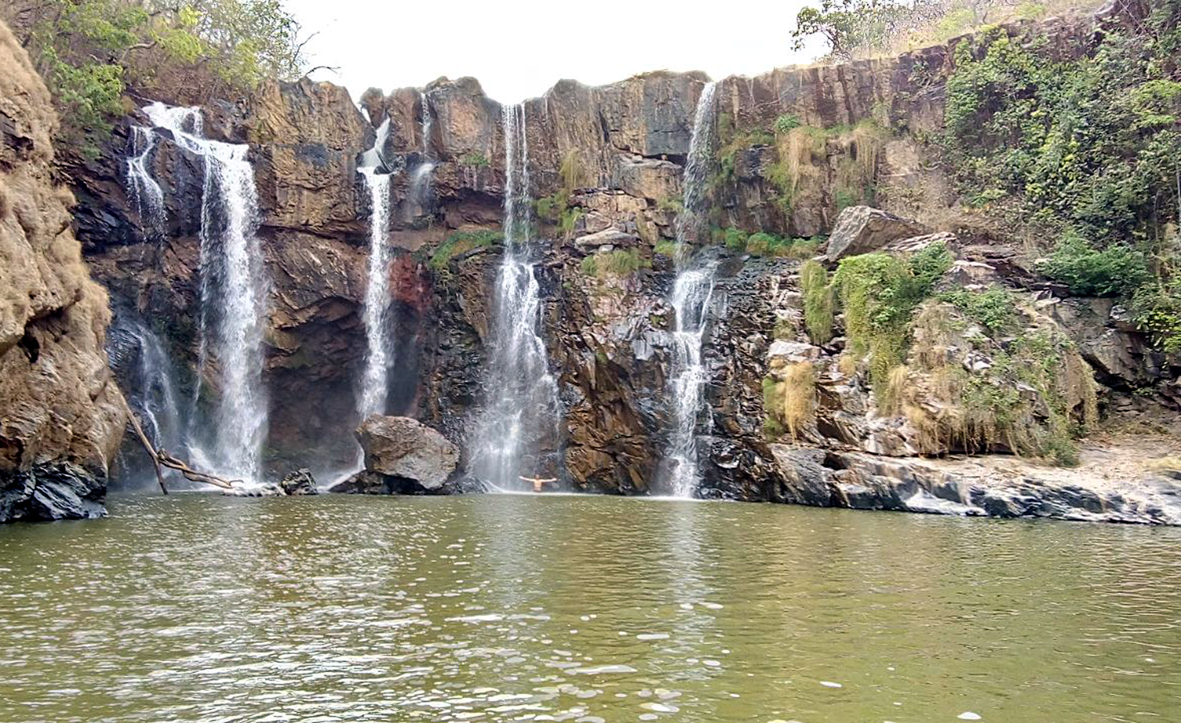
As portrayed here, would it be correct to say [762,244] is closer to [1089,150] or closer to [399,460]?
[1089,150]

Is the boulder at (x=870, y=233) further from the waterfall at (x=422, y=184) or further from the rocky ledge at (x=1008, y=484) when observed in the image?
the waterfall at (x=422, y=184)

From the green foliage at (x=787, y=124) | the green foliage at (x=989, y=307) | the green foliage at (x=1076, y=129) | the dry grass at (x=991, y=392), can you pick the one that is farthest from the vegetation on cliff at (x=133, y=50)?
the green foliage at (x=1076, y=129)

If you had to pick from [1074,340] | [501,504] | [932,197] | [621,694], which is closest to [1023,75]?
[932,197]

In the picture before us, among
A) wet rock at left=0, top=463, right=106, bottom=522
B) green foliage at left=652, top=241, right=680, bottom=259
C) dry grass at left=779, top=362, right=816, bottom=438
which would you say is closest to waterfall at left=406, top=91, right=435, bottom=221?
green foliage at left=652, top=241, right=680, bottom=259

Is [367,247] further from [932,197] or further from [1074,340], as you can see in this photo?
[1074,340]

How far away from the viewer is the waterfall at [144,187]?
28.7 m

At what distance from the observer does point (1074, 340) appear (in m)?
21.0

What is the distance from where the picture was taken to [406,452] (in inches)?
966

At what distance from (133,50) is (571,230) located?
56.6ft

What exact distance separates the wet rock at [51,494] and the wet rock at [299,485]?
6704mm

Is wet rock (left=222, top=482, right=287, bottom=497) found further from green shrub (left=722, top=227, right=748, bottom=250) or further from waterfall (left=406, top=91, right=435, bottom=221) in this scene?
green shrub (left=722, top=227, right=748, bottom=250)

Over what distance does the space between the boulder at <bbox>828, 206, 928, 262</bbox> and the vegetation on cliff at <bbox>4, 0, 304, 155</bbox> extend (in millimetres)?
22378

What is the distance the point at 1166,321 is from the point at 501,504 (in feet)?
51.9

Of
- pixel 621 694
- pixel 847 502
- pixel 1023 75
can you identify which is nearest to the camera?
pixel 621 694
